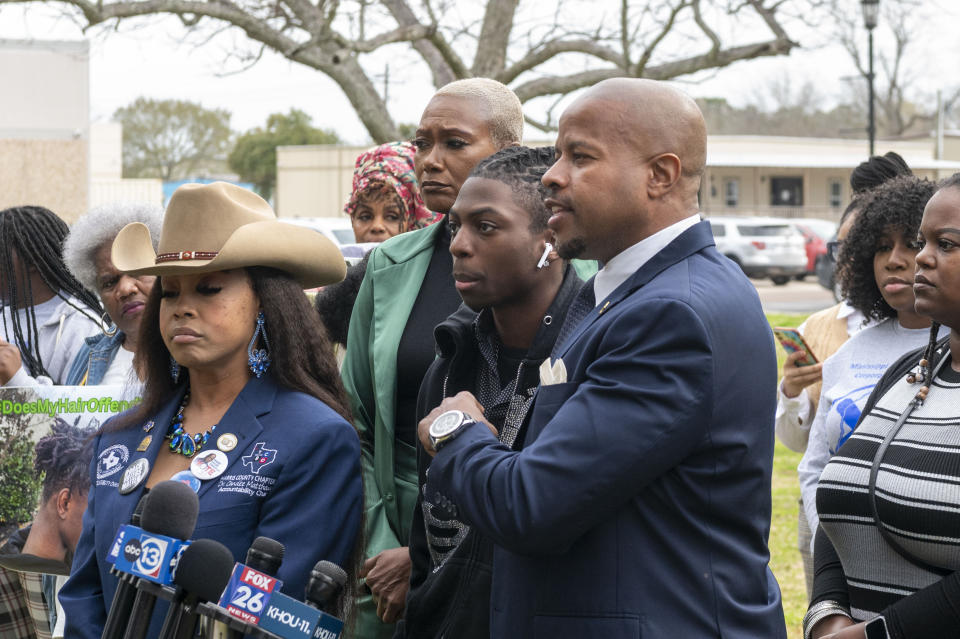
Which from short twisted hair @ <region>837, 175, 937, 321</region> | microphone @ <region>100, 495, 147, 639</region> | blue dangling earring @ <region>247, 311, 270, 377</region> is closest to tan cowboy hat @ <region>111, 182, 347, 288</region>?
blue dangling earring @ <region>247, 311, 270, 377</region>

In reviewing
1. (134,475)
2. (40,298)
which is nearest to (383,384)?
(134,475)

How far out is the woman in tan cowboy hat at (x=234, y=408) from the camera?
9.87ft

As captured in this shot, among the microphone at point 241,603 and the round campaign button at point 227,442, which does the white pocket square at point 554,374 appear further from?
the round campaign button at point 227,442

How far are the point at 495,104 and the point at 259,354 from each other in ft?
3.80

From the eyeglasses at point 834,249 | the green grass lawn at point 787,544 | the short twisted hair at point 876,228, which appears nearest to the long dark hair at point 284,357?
the short twisted hair at point 876,228

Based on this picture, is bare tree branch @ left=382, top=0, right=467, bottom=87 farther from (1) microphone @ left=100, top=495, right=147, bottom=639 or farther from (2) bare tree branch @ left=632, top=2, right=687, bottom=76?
(1) microphone @ left=100, top=495, right=147, bottom=639

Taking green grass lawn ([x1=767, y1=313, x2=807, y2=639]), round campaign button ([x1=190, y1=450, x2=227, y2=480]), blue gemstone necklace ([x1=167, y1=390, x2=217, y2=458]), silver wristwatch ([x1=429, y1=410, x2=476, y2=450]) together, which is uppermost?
silver wristwatch ([x1=429, y1=410, x2=476, y2=450])

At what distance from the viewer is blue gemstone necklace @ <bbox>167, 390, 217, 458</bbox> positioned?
316 cm

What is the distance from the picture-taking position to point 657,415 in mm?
2158

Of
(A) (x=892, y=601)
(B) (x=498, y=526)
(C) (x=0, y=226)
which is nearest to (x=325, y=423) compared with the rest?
(B) (x=498, y=526)

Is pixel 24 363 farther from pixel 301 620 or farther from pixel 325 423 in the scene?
pixel 301 620

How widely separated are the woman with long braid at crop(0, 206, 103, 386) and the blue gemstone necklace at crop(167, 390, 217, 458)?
69.9 inches

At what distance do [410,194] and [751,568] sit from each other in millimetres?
3270

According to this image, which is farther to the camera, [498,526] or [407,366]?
[407,366]
